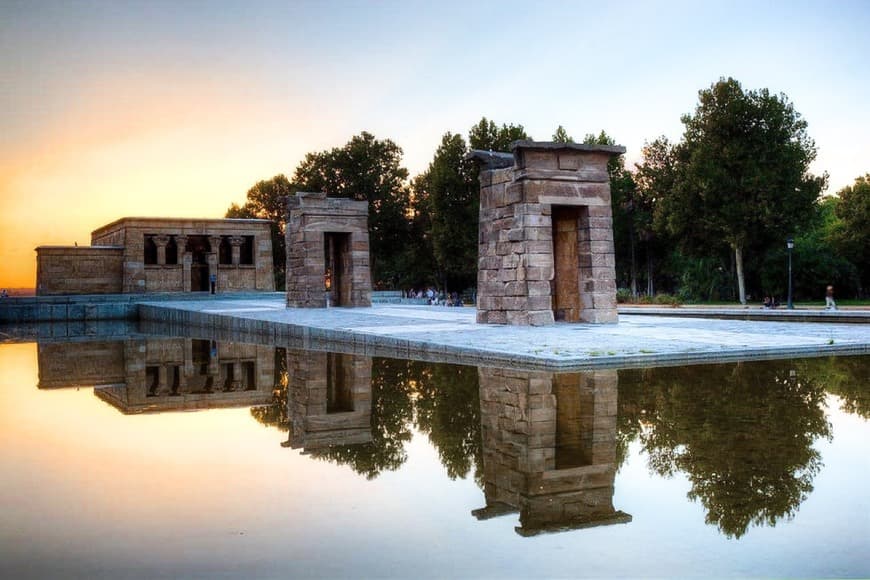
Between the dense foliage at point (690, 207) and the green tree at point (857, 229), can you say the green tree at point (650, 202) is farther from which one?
the green tree at point (857, 229)

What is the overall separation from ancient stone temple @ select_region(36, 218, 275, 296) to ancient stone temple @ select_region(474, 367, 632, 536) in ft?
131

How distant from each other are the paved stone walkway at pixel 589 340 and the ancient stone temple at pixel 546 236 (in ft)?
2.51

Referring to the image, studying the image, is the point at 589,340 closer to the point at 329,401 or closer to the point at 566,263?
the point at 329,401

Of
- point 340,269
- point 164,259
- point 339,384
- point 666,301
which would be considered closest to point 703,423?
point 339,384

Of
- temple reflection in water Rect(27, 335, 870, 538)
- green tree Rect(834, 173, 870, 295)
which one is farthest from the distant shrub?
temple reflection in water Rect(27, 335, 870, 538)

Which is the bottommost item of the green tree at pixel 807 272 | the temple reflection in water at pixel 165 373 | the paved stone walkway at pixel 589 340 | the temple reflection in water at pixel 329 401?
the temple reflection in water at pixel 165 373

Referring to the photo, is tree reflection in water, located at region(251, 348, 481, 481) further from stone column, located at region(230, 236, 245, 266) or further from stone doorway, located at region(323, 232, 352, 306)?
stone column, located at region(230, 236, 245, 266)

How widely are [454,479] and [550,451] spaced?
2.92ft

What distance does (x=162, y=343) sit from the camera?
63.8 feet

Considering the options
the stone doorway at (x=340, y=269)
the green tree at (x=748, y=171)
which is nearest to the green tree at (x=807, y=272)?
the green tree at (x=748, y=171)

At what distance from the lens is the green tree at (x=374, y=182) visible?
190ft

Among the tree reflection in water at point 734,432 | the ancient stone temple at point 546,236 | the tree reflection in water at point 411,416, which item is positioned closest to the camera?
the tree reflection in water at point 734,432

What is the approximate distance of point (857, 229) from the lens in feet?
151

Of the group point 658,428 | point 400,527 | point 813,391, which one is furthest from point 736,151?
point 400,527
